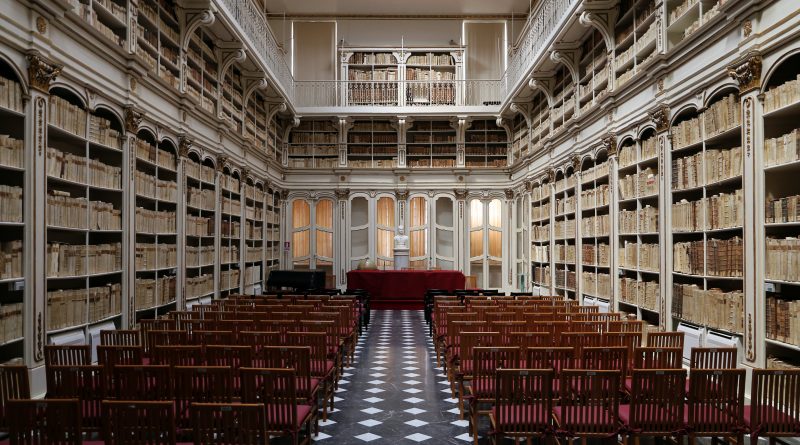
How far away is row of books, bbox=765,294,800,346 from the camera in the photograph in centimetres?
454

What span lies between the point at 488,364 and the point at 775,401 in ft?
5.98

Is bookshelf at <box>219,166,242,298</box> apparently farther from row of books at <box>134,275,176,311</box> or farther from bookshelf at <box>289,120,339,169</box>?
bookshelf at <box>289,120,339,169</box>

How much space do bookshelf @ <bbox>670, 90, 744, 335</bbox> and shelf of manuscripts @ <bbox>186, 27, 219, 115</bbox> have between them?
23.5ft

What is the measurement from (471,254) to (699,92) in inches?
445

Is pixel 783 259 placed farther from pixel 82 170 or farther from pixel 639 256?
pixel 82 170

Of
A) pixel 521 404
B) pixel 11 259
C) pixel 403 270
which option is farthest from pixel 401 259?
pixel 521 404

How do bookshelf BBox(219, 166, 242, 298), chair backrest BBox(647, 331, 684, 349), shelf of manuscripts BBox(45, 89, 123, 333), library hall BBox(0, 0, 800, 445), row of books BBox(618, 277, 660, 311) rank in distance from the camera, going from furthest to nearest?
bookshelf BBox(219, 166, 242, 298)
row of books BBox(618, 277, 660, 311)
shelf of manuscripts BBox(45, 89, 123, 333)
chair backrest BBox(647, 331, 684, 349)
library hall BBox(0, 0, 800, 445)

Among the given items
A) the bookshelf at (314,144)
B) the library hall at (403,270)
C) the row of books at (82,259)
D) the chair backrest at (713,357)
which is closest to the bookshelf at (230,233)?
the library hall at (403,270)

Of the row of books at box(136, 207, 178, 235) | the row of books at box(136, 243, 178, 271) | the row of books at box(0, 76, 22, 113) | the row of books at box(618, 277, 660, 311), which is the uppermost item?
the row of books at box(0, 76, 22, 113)

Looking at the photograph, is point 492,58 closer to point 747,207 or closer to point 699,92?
point 699,92

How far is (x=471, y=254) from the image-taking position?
17.2 metres

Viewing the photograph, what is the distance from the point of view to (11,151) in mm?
4906

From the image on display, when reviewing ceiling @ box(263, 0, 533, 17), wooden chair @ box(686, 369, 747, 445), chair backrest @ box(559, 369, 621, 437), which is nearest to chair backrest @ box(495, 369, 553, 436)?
chair backrest @ box(559, 369, 621, 437)

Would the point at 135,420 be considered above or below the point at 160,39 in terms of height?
below
